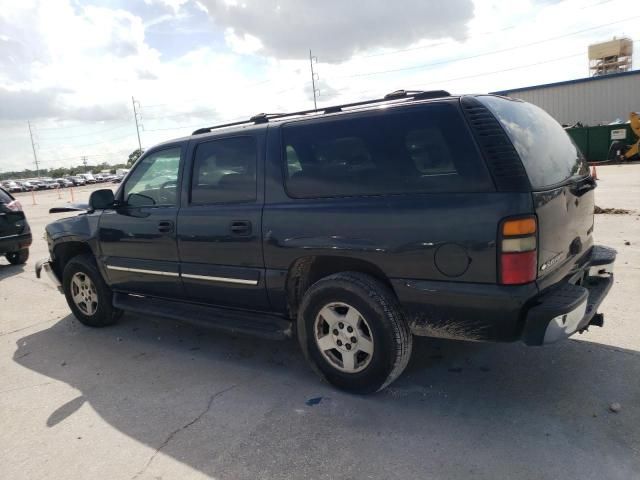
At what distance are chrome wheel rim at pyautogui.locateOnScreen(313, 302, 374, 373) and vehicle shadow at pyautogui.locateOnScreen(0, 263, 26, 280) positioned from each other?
6938 mm

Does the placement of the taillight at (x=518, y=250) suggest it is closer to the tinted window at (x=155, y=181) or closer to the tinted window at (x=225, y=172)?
the tinted window at (x=225, y=172)

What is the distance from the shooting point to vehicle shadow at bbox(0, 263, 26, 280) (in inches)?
328

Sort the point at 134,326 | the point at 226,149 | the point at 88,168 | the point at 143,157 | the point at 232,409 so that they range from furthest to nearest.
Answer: the point at 88,168 < the point at 134,326 < the point at 143,157 < the point at 226,149 < the point at 232,409

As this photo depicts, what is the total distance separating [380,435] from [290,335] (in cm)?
101

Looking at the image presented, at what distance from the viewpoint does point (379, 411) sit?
316 cm

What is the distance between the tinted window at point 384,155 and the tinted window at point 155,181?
1232 millimetres

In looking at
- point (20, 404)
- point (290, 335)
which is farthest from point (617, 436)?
point (20, 404)

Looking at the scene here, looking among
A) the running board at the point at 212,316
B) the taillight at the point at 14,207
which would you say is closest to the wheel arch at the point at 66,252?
the running board at the point at 212,316

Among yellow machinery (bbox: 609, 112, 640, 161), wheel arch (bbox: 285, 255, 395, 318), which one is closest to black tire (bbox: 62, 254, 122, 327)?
wheel arch (bbox: 285, 255, 395, 318)

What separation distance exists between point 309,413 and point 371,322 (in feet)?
2.35

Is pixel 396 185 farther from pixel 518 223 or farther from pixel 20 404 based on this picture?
pixel 20 404

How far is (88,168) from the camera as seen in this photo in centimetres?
11756

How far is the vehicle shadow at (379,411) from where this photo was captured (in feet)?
8.64

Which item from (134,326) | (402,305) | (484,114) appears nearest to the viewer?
(484,114)
